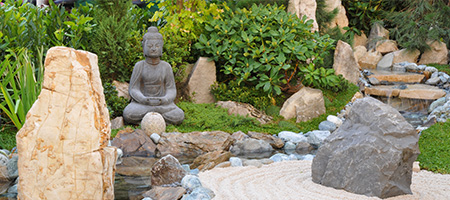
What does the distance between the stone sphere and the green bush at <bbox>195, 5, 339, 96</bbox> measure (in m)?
2.15

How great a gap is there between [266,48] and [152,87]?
2536 millimetres

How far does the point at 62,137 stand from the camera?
11.7ft

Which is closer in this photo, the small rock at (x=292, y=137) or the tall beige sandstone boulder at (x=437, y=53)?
the small rock at (x=292, y=137)

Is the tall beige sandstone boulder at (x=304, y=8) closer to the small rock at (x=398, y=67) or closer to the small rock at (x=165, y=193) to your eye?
the small rock at (x=398, y=67)

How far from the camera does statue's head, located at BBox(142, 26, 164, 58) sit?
8133mm

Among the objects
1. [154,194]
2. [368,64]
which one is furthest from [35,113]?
[368,64]

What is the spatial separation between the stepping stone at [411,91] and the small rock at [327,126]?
9.17ft

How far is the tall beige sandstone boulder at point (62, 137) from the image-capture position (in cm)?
357

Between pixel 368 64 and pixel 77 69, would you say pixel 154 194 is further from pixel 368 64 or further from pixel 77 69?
pixel 368 64

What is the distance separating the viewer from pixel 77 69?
11.8 feet

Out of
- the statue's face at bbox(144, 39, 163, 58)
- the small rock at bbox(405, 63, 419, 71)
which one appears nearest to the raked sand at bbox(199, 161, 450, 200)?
the statue's face at bbox(144, 39, 163, 58)

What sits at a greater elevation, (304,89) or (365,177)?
(365,177)

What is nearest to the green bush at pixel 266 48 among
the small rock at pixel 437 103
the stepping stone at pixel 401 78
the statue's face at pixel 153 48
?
the statue's face at pixel 153 48

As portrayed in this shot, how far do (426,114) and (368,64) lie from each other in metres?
3.60
